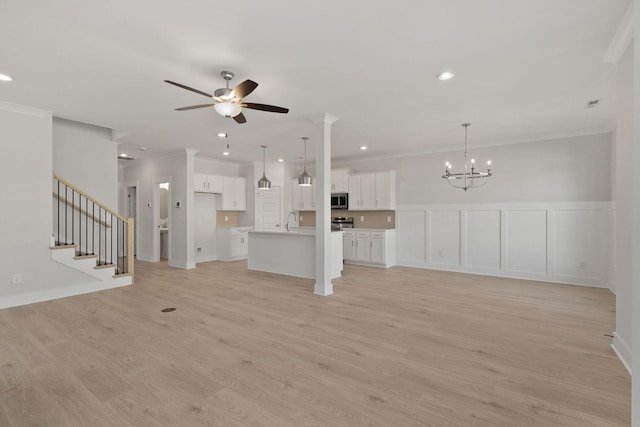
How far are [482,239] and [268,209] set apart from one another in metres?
5.60

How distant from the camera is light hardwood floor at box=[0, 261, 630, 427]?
1877 millimetres

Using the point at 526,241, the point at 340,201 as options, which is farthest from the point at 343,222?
the point at 526,241

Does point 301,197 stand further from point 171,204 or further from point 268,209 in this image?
point 171,204

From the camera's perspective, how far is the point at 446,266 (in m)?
6.68

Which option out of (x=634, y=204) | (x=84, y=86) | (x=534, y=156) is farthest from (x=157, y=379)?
(x=534, y=156)

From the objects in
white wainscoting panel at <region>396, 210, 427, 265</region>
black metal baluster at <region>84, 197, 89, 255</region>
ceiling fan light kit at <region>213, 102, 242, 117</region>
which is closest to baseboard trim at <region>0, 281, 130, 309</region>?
black metal baluster at <region>84, 197, 89, 255</region>

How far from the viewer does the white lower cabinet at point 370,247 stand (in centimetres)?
695

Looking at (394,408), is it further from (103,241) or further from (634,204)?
(103,241)

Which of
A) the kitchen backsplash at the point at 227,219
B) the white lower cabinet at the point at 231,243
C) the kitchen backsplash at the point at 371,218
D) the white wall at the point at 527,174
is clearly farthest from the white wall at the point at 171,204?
the white wall at the point at 527,174

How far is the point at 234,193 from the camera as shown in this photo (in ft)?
→ 27.4

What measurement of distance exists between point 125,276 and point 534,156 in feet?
26.5

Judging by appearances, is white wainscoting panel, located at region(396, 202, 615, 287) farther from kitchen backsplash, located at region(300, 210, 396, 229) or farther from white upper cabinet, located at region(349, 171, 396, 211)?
white upper cabinet, located at region(349, 171, 396, 211)

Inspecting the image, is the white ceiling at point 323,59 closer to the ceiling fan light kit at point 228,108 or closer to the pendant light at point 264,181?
the ceiling fan light kit at point 228,108

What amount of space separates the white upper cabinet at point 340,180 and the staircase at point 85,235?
15.8 ft
